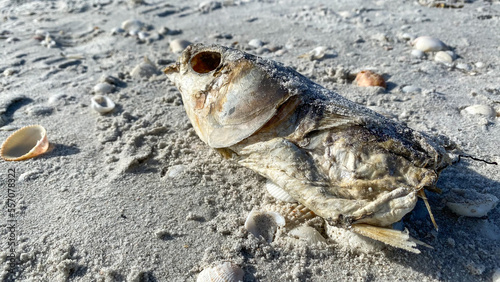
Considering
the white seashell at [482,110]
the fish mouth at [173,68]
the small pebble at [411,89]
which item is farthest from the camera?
the small pebble at [411,89]

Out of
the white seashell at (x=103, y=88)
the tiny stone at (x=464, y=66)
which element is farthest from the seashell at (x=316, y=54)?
the white seashell at (x=103, y=88)

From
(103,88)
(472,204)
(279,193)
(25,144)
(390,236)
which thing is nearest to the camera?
(390,236)

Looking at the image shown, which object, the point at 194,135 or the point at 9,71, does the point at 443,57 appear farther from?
the point at 9,71

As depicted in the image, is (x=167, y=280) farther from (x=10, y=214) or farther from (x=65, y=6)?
(x=65, y=6)

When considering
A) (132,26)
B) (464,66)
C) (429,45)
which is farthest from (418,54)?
(132,26)

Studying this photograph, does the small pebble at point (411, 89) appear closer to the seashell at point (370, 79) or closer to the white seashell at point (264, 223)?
the seashell at point (370, 79)

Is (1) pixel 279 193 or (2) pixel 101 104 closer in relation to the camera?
(1) pixel 279 193

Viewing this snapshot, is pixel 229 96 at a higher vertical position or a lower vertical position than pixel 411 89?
higher
